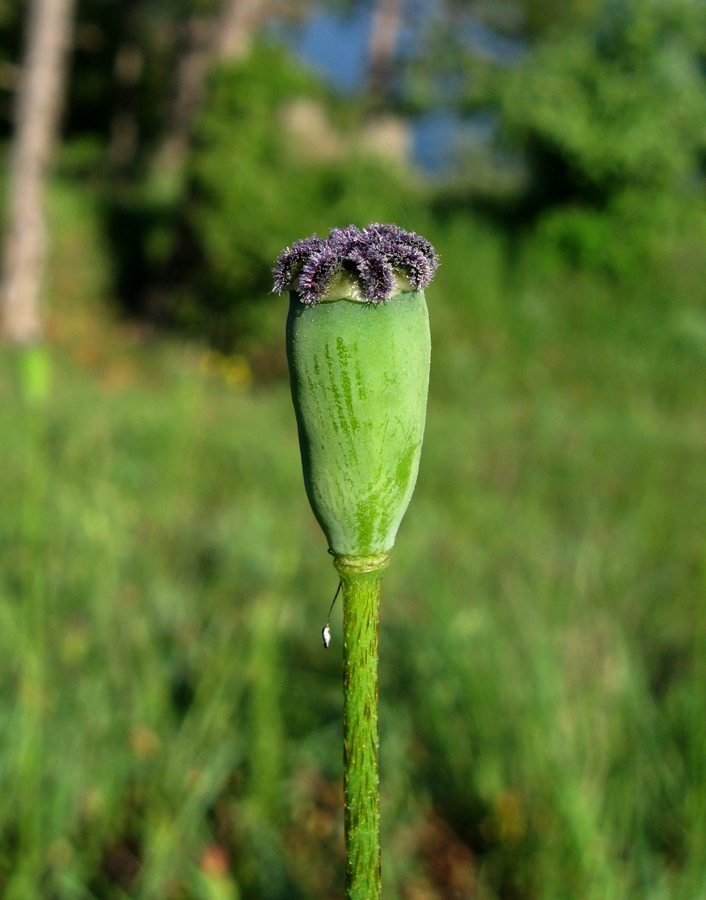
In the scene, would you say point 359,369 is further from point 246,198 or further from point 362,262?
point 246,198

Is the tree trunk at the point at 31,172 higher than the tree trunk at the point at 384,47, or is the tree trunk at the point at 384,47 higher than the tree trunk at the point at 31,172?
the tree trunk at the point at 384,47

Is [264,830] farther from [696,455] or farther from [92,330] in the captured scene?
[92,330]

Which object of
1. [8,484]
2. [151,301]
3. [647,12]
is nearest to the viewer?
[8,484]

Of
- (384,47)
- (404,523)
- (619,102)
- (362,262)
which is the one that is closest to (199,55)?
(384,47)

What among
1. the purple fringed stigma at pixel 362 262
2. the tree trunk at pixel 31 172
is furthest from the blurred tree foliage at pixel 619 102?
the purple fringed stigma at pixel 362 262

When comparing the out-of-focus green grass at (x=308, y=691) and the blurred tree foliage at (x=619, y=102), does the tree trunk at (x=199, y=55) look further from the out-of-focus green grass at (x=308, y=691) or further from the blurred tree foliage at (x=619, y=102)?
the out-of-focus green grass at (x=308, y=691)

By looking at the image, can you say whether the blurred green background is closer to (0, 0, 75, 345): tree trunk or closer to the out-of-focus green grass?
the out-of-focus green grass

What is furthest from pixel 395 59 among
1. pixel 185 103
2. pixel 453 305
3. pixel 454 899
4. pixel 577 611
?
pixel 454 899
